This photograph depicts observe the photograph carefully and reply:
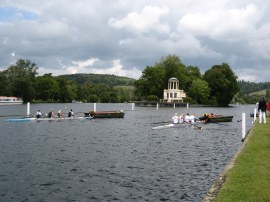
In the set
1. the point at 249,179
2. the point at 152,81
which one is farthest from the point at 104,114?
the point at 152,81

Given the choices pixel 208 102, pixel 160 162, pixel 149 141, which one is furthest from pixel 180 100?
pixel 160 162

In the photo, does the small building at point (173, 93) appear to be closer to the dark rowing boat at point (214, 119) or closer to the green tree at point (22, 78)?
the green tree at point (22, 78)

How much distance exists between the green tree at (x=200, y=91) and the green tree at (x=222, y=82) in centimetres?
639

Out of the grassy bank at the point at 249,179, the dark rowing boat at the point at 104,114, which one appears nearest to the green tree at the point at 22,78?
the dark rowing boat at the point at 104,114

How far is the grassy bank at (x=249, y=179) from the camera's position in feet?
40.3

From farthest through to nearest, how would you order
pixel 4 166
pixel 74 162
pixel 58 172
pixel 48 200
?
1. pixel 74 162
2. pixel 4 166
3. pixel 58 172
4. pixel 48 200

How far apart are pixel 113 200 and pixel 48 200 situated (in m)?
2.72

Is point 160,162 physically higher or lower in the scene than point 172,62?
lower

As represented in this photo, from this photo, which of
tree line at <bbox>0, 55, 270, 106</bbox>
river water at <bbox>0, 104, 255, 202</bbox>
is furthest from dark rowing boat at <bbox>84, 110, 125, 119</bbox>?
tree line at <bbox>0, 55, 270, 106</bbox>

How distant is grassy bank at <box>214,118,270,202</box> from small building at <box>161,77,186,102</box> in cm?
15092

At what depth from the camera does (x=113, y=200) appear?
1566 centimetres

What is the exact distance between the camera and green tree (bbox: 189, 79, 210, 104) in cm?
17050

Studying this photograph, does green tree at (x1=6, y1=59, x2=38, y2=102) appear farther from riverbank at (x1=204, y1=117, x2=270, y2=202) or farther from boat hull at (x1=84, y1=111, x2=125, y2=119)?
riverbank at (x1=204, y1=117, x2=270, y2=202)

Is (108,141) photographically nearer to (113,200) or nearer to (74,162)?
(74,162)
